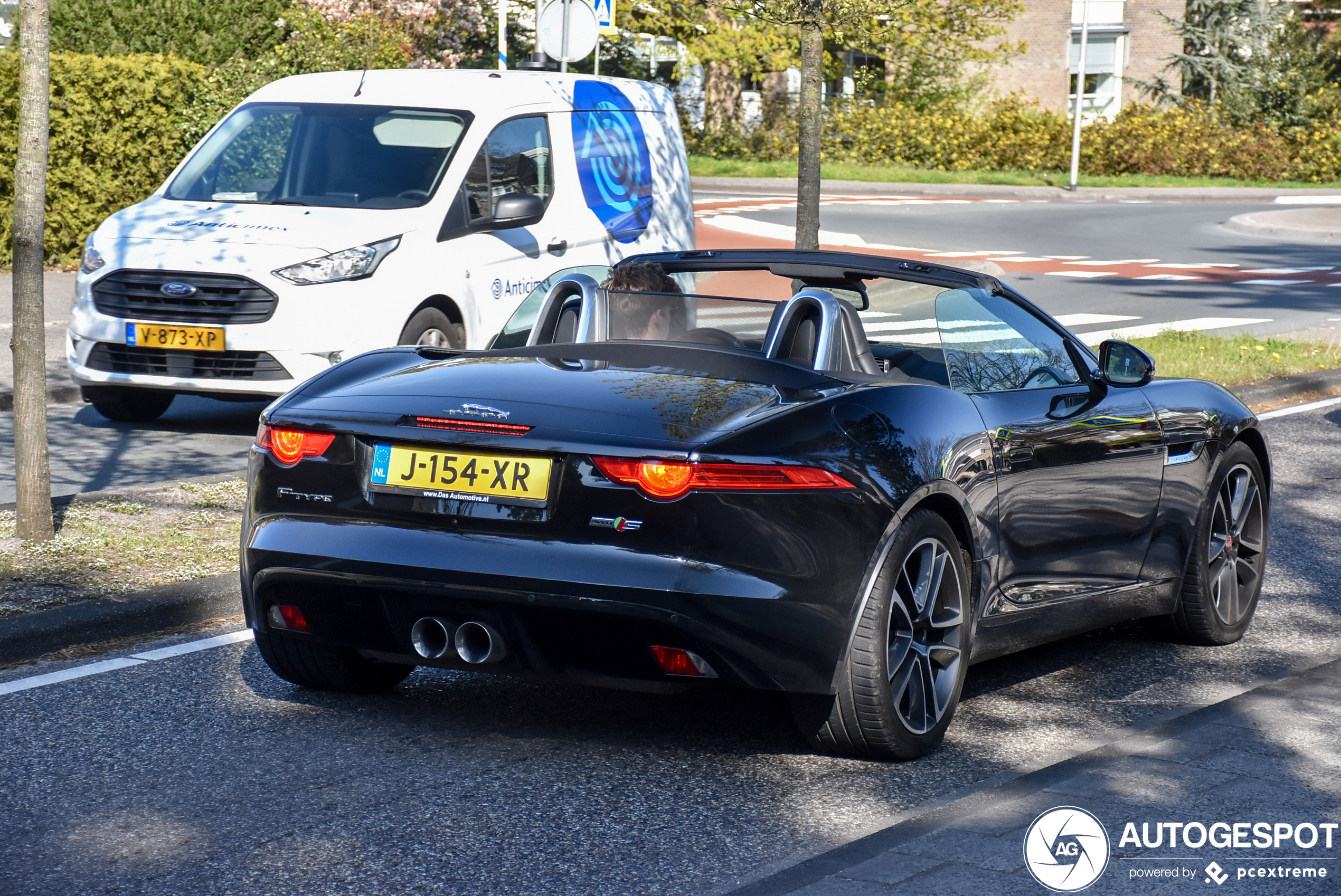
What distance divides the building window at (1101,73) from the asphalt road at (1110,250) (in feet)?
63.4

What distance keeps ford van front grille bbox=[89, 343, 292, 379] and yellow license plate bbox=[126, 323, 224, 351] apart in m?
0.03

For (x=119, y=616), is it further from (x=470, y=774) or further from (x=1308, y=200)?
(x=1308, y=200)

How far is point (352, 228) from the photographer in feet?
32.9

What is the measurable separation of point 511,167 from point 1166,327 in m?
7.79

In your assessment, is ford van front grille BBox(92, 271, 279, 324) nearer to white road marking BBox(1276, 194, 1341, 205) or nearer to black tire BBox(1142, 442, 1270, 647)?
black tire BBox(1142, 442, 1270, 647)

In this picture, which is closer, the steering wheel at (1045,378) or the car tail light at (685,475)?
the car tail light at (685,475)

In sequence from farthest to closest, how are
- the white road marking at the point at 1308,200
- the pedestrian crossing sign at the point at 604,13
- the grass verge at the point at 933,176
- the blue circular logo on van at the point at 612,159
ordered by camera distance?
the grass verge at the point at 933,176
the white road marking at the point at 1308,200
the pedestrian crossing sign at the point at 604,13
the blue circular logo on van at the point at 612,159

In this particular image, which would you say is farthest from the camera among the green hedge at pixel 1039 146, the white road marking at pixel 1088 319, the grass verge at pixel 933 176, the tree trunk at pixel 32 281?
the green hedge at pixel 1039 146

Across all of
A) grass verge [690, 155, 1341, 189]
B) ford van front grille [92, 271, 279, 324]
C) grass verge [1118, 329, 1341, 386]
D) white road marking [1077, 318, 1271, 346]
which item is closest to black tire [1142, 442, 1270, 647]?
ford van front grille [92, 271, 279, 324]

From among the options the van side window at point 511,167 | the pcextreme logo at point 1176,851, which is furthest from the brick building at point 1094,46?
the pcextreme logo at point 1176,851

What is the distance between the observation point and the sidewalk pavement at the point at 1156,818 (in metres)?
3.64

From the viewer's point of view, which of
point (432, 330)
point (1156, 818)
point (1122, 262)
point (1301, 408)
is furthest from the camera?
point (1122, 262)

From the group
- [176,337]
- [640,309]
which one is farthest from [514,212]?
[640,309]

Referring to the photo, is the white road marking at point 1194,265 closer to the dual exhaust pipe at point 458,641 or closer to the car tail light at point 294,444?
the car tail light at point 294,444
